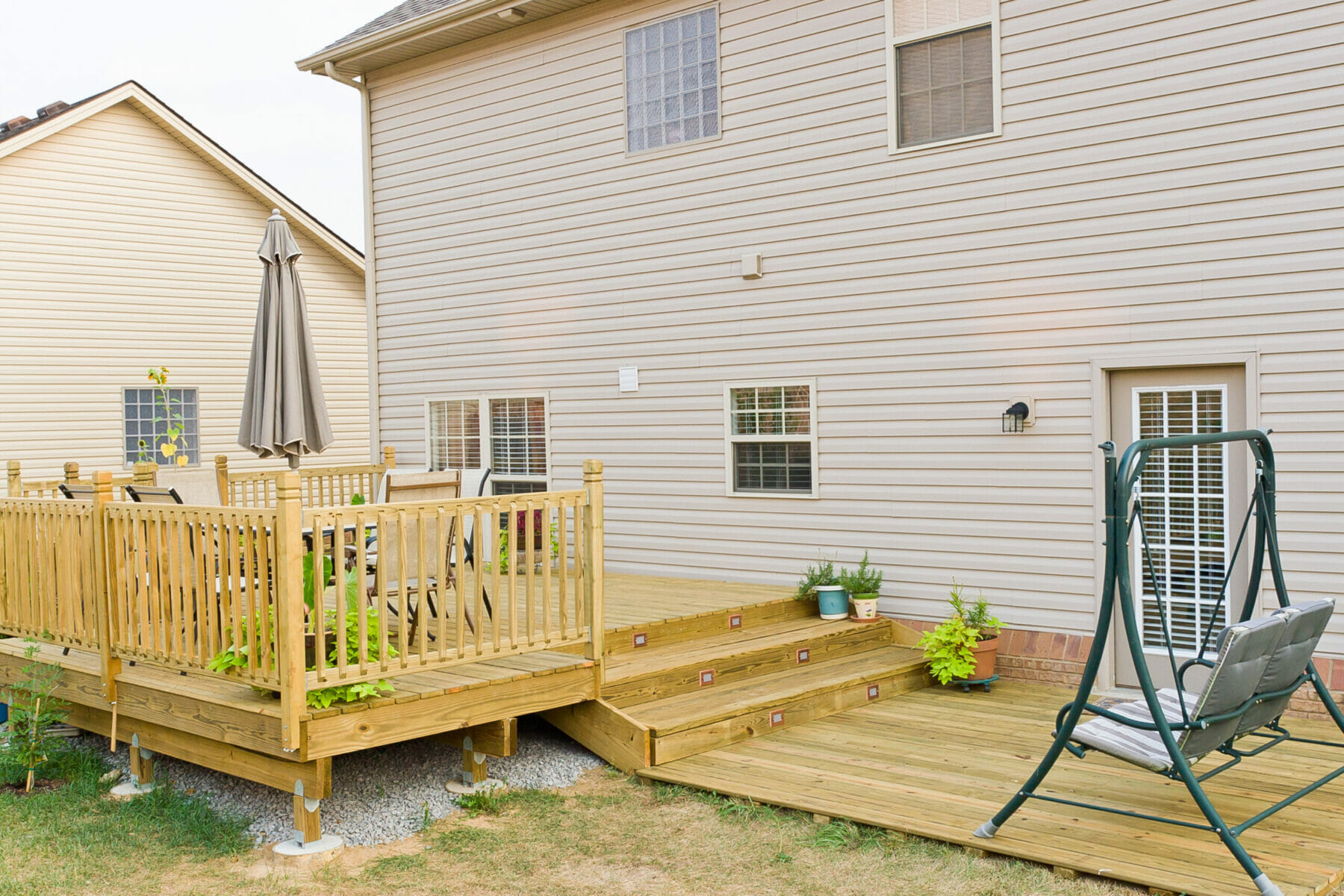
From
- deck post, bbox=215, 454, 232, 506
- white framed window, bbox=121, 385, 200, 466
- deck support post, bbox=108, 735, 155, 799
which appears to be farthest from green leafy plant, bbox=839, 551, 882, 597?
white framed window, bbox=121, 385, 200, 466

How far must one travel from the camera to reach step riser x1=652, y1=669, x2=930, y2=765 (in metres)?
5.61

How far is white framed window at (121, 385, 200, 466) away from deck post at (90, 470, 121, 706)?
28.2ft

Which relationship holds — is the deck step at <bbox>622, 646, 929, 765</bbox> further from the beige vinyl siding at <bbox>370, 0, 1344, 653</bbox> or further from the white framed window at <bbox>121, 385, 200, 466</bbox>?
the white framed window at <bbox>121, 385, 200, 466</bbox>

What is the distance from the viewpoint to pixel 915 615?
758 centimetres

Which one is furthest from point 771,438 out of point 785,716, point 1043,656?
point 785,716

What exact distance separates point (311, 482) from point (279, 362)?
8.45ft

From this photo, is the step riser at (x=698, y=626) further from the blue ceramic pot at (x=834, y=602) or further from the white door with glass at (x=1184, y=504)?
the white door with glass at (x=1184, y=504)

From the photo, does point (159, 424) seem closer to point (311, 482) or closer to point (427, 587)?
point (311, 482)

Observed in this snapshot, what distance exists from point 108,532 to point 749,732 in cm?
332

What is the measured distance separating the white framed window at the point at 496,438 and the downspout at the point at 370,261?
67cm

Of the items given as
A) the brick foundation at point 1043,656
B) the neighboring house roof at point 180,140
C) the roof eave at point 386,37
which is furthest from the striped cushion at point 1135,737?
the neighboring house roof at point 180,140

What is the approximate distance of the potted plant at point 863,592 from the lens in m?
7.53

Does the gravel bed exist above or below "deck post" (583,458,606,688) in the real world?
below

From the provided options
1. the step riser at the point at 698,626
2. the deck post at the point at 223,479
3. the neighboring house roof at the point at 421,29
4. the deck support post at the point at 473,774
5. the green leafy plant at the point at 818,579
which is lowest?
the deck support post at the point at 473,774
